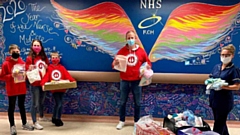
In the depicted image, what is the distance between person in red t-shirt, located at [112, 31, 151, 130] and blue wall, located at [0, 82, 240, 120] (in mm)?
291

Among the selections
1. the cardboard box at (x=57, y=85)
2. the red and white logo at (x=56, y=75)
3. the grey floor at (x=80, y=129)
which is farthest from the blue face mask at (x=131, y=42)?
the grey floor at (x=80, y=129)

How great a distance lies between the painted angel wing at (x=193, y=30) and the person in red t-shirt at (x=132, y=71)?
334mm

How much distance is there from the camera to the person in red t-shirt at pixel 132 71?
3.56 m

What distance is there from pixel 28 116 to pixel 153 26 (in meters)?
2.51

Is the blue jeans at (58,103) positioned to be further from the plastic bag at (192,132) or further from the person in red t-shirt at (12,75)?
the plastic bag at (192,132)

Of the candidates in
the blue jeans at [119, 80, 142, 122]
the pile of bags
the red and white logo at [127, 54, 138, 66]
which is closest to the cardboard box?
the blue jeans at [119, 80, 142, 122]

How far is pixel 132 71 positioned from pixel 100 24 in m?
0.93

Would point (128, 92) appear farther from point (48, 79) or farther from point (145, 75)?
point (48, 79)

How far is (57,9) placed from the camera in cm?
392

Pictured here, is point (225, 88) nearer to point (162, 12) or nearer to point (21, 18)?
point (162, 12)

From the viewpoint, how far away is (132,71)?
11.7 feet

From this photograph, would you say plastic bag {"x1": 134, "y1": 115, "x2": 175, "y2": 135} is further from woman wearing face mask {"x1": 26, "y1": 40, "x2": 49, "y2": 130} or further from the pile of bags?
woman wearing face mask {"x1": 26, "y1": 40, "x2": 49, "y2": 130}

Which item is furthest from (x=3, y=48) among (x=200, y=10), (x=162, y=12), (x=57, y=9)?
(x=200, y=10)

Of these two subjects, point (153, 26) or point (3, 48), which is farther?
point (3, 48)
